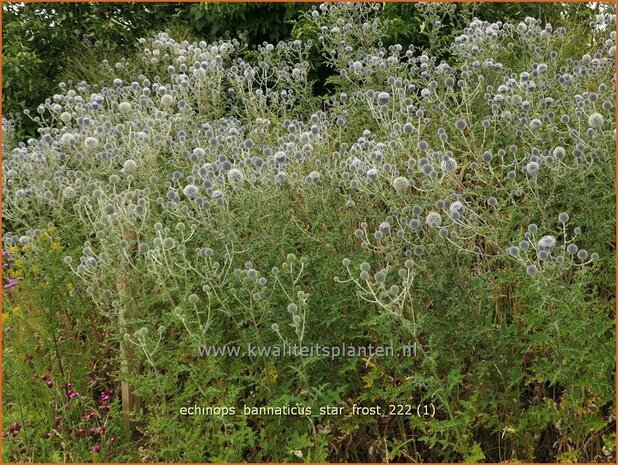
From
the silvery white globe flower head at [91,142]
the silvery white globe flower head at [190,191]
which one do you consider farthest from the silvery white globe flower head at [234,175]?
the silvery white globe flower head at [91,142]

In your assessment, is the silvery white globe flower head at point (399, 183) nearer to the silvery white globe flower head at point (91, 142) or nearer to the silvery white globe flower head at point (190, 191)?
the silvery white globe flower head at point (190, 191)

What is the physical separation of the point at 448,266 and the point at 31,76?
284 inches

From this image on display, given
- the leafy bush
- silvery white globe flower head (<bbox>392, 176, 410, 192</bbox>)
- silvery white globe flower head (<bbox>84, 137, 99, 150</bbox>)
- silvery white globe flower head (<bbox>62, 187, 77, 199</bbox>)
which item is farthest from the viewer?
silvery white globe flower head (<bbox>84, 137, 99, 150</bbox>)

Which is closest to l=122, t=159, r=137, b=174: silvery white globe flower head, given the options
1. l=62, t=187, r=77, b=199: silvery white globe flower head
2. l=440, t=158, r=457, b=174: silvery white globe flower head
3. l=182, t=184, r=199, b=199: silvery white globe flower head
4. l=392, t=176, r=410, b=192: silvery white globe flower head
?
l=62, t=187, r=77, b=199: silvery white globe flower head

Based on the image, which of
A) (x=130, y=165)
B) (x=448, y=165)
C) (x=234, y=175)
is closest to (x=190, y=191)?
(x=234, y=175)

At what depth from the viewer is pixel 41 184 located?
429cm

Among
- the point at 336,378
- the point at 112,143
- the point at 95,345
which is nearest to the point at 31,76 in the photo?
the point at 112,143

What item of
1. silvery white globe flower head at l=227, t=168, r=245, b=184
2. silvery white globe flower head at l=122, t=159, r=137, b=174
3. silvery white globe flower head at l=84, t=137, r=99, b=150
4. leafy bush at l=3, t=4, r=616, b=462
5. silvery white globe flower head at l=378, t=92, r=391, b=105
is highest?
silvery white globe flower head at l=378, t=92, r=391, b=105

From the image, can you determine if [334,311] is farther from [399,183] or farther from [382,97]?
[382,97]

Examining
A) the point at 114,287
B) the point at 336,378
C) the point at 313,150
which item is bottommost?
the point at 336,378

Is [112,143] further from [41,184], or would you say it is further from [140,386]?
[140,386]

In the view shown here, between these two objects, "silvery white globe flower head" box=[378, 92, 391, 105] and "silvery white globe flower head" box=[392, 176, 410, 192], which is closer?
"silvery white globe flower head" box=[392, 176, 410, 192]

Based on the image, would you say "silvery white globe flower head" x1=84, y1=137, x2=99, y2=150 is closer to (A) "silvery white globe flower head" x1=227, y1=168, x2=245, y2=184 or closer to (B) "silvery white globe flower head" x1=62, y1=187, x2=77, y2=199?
(B) "silvery white globe flower head" x1=62, y1=187, x2=77, y2=199

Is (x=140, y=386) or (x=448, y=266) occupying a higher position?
(x=448, y=266)
